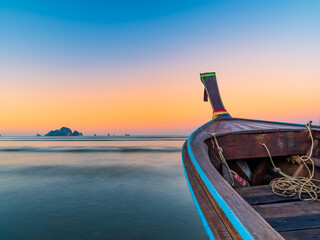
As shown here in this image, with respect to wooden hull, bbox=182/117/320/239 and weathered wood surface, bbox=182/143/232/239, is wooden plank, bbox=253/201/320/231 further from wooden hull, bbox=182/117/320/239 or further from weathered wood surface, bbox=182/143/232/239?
weathered wood surface, bbox=182/143/232/239

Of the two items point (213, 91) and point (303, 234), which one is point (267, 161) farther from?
point (213, 91)

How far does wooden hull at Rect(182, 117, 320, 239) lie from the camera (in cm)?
102

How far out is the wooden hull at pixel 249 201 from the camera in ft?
3.36

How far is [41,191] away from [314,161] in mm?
7403

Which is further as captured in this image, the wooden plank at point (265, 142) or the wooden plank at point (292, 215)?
the wooden plank at point (265, 142)

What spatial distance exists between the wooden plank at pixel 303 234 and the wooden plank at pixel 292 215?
41mm

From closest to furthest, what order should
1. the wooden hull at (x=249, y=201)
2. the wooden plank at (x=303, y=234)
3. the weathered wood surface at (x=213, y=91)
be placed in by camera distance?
the wooden hull at (x=249, y=201)
the wooden plank at (x=303, y=234)
the weathered wood surface at (x=213, y=91)

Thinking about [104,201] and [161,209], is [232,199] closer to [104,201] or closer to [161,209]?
[161,209]

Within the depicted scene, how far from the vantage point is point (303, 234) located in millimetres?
1463

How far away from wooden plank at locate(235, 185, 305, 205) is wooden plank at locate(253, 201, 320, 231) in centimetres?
12

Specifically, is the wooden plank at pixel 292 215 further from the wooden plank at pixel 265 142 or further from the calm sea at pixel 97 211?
the calm sea at pixel 97 211

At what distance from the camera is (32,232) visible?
11.9 feet

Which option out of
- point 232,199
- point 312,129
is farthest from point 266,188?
point 312,129

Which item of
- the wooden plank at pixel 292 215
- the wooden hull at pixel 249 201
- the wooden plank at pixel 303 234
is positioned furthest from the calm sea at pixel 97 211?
the wooden plank at pixel 303 234
